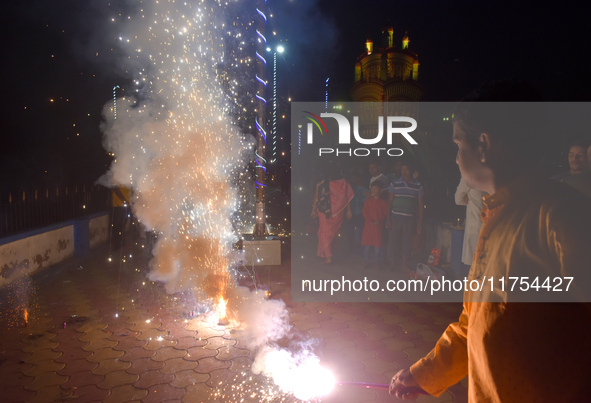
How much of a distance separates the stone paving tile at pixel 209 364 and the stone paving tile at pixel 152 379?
31 centimetres

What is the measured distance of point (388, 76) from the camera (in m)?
62.5

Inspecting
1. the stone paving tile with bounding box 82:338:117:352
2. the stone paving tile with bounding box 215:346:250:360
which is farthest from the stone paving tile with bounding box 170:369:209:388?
the stone paving tile with bounding box 82:338:117:352

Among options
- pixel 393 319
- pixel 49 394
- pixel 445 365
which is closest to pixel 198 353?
pixel 49 394

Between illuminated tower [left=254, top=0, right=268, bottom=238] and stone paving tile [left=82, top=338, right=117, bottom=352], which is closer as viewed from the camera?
stone paving tile [left=82, top=338, right=117, bottom=352]

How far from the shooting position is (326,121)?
20969 millimetres

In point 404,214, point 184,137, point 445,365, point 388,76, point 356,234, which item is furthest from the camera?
point 388,76

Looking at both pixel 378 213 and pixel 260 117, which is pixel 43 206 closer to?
pixel 260 117

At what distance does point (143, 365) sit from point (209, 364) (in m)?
0.71

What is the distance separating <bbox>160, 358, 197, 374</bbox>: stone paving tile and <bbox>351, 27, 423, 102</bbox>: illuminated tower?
61253 millimetres

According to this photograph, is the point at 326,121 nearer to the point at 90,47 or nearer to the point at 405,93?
the point at 90,47

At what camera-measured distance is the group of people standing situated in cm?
747

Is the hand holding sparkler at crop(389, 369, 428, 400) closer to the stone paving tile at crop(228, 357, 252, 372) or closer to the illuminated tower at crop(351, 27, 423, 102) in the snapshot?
→ the stone paving tile at crop(228, 357, 252, 372)

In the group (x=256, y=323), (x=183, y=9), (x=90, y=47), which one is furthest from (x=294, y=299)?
(x=90, y=47)

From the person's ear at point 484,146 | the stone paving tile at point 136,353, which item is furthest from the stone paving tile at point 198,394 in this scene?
the person's ear at point 484,146
